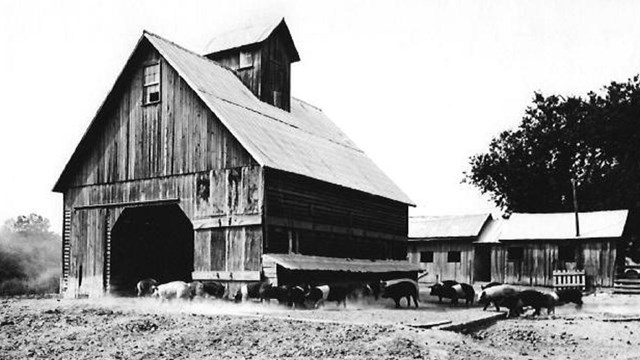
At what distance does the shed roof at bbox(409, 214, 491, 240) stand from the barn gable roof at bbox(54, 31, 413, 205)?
12.2 metres

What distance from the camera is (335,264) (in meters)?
28.7

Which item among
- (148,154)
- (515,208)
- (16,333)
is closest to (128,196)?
(148,154)

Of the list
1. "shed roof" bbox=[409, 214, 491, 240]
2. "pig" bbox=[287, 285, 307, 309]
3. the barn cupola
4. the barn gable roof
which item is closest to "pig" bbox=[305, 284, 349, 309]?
"pig" bbox=[287, 285, 307, 309]

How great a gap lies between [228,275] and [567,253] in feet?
85.0

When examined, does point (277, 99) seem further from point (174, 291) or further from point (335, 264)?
point (174, 291)

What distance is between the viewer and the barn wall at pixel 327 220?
2620cm

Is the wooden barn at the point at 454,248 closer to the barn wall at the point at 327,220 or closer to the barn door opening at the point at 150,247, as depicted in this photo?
the barn wall at the point at 327,220

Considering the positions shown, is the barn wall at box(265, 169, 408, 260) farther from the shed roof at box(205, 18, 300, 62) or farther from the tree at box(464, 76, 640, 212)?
the tree at box(464, 76, 640, 212)

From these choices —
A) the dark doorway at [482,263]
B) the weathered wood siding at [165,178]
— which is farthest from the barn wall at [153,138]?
the dark doorway at [482,263]

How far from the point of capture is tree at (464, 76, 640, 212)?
6019 centimetres

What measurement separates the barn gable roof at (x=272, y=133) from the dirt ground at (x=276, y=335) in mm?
6127

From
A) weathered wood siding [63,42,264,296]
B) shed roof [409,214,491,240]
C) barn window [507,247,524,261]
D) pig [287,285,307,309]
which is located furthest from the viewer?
shed roof [409,214,491,240]

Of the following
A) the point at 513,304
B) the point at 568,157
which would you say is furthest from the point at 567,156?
the point at 513,304

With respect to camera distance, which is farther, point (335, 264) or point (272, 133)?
point (272, 133)
